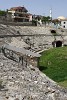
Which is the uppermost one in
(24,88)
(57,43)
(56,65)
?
(24,88)

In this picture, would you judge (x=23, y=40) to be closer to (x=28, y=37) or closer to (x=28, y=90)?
(x=28, y=37)

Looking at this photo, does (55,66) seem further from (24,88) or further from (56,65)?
(24,88)

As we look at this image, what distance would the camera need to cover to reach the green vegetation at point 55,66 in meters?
30.5

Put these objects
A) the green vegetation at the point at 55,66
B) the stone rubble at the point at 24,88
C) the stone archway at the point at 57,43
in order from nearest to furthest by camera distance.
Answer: the stone rubble at the point at 24,88 < the green vegetation at the point at 55,66 < the stone archway at the point at 57,43

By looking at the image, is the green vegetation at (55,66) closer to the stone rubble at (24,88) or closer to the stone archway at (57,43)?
the stone rubble at (24,88)

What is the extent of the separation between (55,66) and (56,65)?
501 mm

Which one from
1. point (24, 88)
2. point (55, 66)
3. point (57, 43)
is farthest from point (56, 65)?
point (57, 43)

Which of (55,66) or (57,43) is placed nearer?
(55,66)

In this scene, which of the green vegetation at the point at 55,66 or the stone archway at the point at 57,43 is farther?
the stone archway at the point at 57,43

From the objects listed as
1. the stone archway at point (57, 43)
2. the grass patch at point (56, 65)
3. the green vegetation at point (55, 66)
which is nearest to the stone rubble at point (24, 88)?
the green vegetation at point (55, 66)

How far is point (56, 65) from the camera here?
37094 mm

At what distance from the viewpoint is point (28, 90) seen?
13750 mm

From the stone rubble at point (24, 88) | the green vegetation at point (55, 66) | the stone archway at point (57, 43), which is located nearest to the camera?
the stone rubble at point (24, 88)

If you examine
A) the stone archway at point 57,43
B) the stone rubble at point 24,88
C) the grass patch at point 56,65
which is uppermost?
the stone rubble at point 24,88
